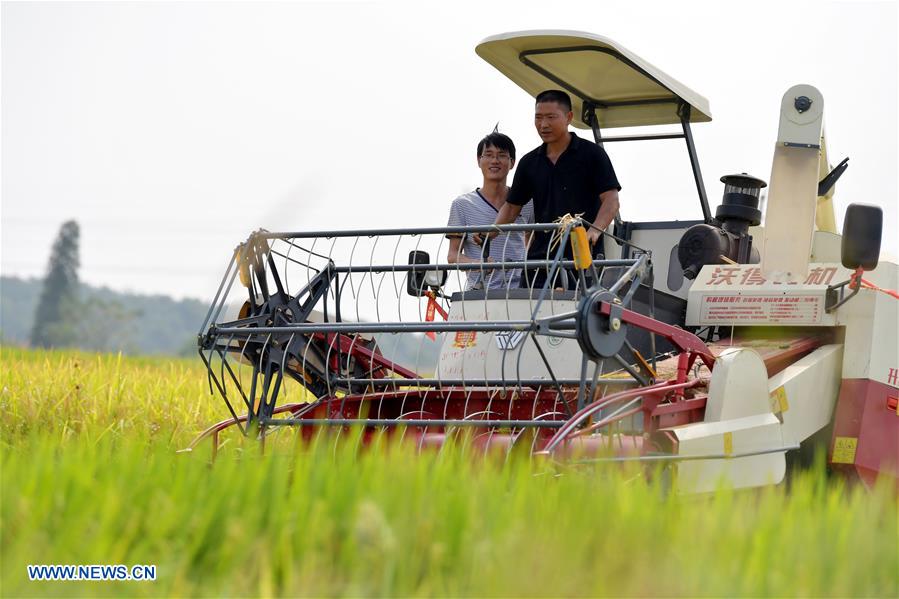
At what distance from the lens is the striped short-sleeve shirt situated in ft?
24.7


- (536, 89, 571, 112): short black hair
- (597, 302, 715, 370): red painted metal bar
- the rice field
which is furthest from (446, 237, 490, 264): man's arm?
the rice field

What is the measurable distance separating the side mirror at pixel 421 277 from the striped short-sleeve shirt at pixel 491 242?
0.89 ft

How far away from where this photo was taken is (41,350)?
1427 centimetres

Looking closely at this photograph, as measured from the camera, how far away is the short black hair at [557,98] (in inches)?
289

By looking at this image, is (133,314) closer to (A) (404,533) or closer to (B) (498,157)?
(B) (498,157)

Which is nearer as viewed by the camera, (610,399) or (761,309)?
(610,399)

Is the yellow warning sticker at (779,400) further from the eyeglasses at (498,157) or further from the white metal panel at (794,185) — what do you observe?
the eyeglasses at (498,157)

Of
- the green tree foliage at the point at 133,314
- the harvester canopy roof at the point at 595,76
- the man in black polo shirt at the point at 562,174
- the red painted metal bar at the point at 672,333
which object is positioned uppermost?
the harvester canopy roof at the point at 595,76

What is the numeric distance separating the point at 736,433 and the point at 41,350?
34.7ft

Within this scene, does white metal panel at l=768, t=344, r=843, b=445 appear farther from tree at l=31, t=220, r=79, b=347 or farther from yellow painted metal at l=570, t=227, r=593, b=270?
tree at l=31, t=220, r=79, b=347

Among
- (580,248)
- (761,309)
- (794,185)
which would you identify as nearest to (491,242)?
(761,309)

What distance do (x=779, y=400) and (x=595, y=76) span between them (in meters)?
2.77

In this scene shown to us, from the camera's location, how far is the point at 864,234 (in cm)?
576

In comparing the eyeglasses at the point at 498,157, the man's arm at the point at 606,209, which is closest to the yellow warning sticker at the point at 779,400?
the man's arm at the point at 606,209
